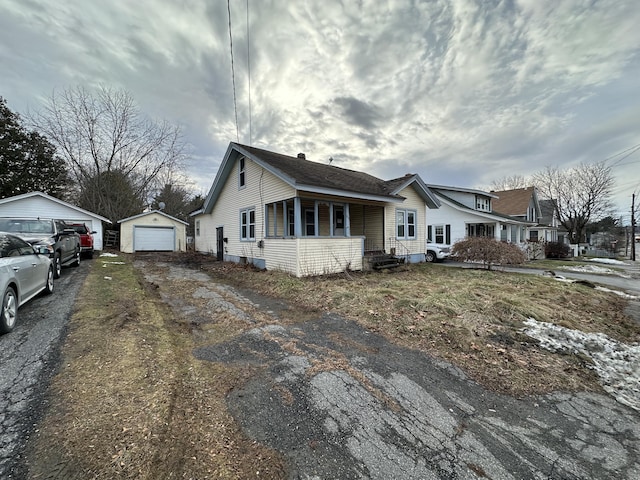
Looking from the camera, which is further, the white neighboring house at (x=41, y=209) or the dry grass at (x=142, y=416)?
the white neighboring house at (x=41, y=209)

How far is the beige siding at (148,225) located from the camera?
19844 millimetres

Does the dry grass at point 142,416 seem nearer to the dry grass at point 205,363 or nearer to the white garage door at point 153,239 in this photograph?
the dry grass at point 205,363

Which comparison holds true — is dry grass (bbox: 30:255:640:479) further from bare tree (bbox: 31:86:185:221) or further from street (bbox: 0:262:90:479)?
bare tree (bbox: 31:86:185:221)

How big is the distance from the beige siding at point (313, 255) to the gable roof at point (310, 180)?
192 cm

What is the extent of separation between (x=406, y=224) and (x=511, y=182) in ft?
127

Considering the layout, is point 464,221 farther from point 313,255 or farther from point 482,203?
point 313,255

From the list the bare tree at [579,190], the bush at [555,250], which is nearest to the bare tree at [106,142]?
the bush at [555,250]

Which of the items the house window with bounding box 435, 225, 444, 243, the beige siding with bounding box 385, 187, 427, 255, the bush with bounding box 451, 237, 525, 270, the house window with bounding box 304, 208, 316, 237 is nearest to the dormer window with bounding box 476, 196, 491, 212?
the house window with bounding box 435, 225, 444, 243

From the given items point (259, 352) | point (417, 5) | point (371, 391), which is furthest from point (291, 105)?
point (371, 391)

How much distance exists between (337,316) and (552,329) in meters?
4.08

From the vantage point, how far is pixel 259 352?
3.80 metres

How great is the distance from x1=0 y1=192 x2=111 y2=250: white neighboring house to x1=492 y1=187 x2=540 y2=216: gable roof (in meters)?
35.0

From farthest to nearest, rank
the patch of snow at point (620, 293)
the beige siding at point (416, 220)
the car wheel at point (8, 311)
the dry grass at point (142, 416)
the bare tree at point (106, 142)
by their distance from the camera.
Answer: the bare tree at point (106, 142) → the beige siding at point (416, 220) → the patch of snow at point (620, 293) → the car wheel at point (8, 311) → the dry grass at point (142, 416)

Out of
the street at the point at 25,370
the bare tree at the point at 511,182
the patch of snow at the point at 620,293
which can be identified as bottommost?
the patch of snow at the point at 620,293
